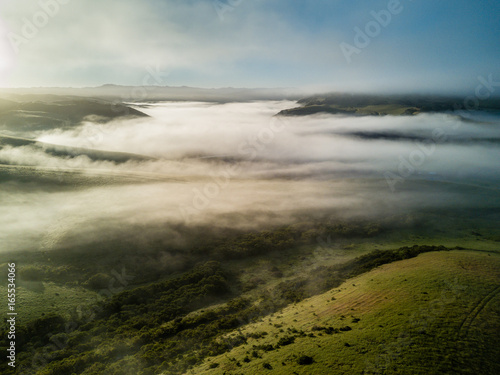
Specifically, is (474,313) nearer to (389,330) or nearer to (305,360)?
(389,330)

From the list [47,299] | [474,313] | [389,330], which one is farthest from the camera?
[47,299]

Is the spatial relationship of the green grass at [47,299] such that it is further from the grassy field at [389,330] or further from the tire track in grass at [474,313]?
the tire track in grass at [474,313]

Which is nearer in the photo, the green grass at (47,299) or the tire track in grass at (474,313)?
the tire track in grass at (474,313)

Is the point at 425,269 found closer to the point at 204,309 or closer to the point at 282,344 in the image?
the point at 282,344

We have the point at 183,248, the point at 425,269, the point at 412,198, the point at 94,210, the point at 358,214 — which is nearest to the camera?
the point at 425,269

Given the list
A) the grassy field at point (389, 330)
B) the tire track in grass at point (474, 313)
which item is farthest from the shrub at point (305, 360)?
the tire track in grass at point (474, 313)

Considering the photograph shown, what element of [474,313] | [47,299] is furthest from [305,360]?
[47,299]

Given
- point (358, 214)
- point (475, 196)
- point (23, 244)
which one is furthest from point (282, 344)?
point (475, 196)

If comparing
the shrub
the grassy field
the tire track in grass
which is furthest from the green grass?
the tire track in grass
